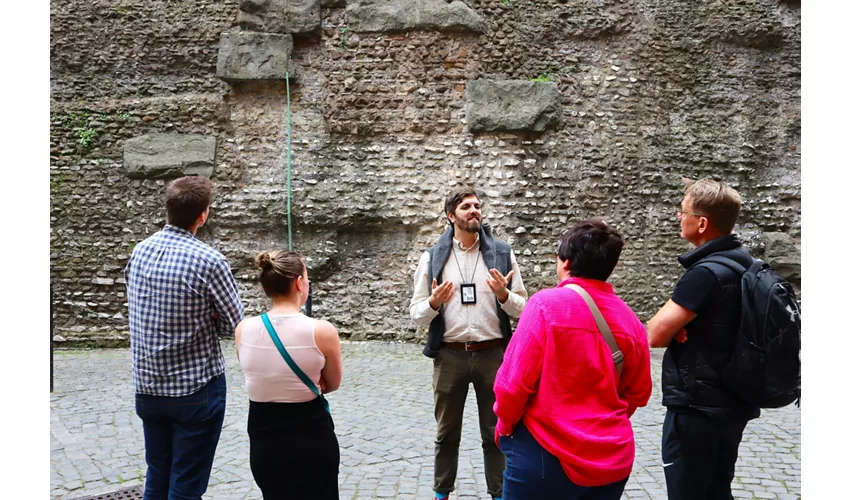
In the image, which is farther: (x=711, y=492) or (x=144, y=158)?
(x=144, y=158)

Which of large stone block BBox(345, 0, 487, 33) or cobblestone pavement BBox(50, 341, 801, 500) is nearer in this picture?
cobblestone pavement BBox(50, 341, 801, 500)

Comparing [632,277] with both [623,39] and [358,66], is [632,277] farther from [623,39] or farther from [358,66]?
[358,66]

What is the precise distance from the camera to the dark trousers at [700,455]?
270 cm

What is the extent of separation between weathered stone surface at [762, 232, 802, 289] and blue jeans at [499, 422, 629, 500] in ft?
28.3

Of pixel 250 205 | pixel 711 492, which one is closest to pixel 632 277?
pixel 250 205

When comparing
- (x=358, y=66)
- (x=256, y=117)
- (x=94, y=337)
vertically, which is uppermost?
(x=358, y=66)

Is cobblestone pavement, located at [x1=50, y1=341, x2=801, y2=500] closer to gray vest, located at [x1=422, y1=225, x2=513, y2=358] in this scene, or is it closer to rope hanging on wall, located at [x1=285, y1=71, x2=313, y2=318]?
gray vest, located at [x1=422, y1=225, x2=513, y2=358]

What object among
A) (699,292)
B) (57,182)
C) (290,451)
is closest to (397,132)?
(57,182)

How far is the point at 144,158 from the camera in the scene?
9.61 m

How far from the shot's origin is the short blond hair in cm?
280

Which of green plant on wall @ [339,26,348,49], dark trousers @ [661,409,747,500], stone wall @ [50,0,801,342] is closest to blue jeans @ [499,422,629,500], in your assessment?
dark trousers @ [661,409,747,500]

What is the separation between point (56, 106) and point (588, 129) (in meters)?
8.19

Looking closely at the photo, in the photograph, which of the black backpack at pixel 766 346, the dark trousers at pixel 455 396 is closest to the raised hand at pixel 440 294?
the dark trousers at pixel 455 396

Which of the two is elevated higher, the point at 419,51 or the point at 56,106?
the point at 419,51
